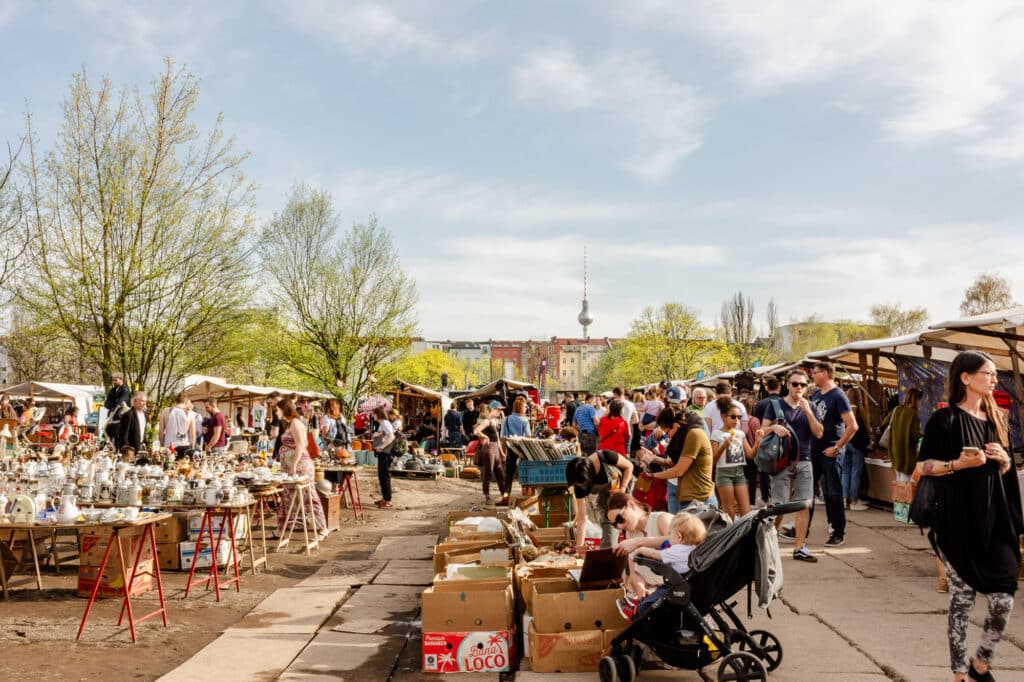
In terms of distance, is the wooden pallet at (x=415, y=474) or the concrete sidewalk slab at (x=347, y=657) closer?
the concrete sidewalk slab at (x=347, y=657)

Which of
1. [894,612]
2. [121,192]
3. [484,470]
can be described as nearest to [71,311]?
[121,192]

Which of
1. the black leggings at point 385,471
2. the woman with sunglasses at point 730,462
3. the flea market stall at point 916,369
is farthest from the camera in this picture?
the black leggings at point 385,471

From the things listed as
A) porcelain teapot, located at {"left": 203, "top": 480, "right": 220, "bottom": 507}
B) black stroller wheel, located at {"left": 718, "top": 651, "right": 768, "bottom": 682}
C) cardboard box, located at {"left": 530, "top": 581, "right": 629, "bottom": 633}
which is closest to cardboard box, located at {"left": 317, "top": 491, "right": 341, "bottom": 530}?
porcelain teapot, located at {"left": 203, "top": 480, "right": 220, "bottom": 507}

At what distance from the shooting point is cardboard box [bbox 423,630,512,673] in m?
4.91

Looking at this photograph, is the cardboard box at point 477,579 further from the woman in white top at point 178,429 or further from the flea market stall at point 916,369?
the woman in white top at point 178,429

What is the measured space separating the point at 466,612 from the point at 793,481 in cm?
389

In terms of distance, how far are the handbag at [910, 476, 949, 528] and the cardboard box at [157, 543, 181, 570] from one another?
6.77m

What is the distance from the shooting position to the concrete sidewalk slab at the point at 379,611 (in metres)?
6.16

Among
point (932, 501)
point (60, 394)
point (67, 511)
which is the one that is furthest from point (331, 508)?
point (60, 394)

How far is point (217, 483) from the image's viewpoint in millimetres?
7281

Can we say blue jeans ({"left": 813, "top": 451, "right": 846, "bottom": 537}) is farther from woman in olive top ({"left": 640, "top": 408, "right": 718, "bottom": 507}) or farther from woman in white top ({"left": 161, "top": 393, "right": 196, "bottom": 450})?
woman in white top ({"left": 161, "top": 393, "right": 196, "bottom": 450})

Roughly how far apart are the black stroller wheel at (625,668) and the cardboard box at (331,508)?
7.05 meters

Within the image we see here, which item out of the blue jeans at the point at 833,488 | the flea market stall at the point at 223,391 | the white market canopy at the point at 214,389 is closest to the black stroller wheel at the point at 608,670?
the blue jeans at the point at 833,488

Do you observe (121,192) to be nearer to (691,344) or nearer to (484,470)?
(484,470)
